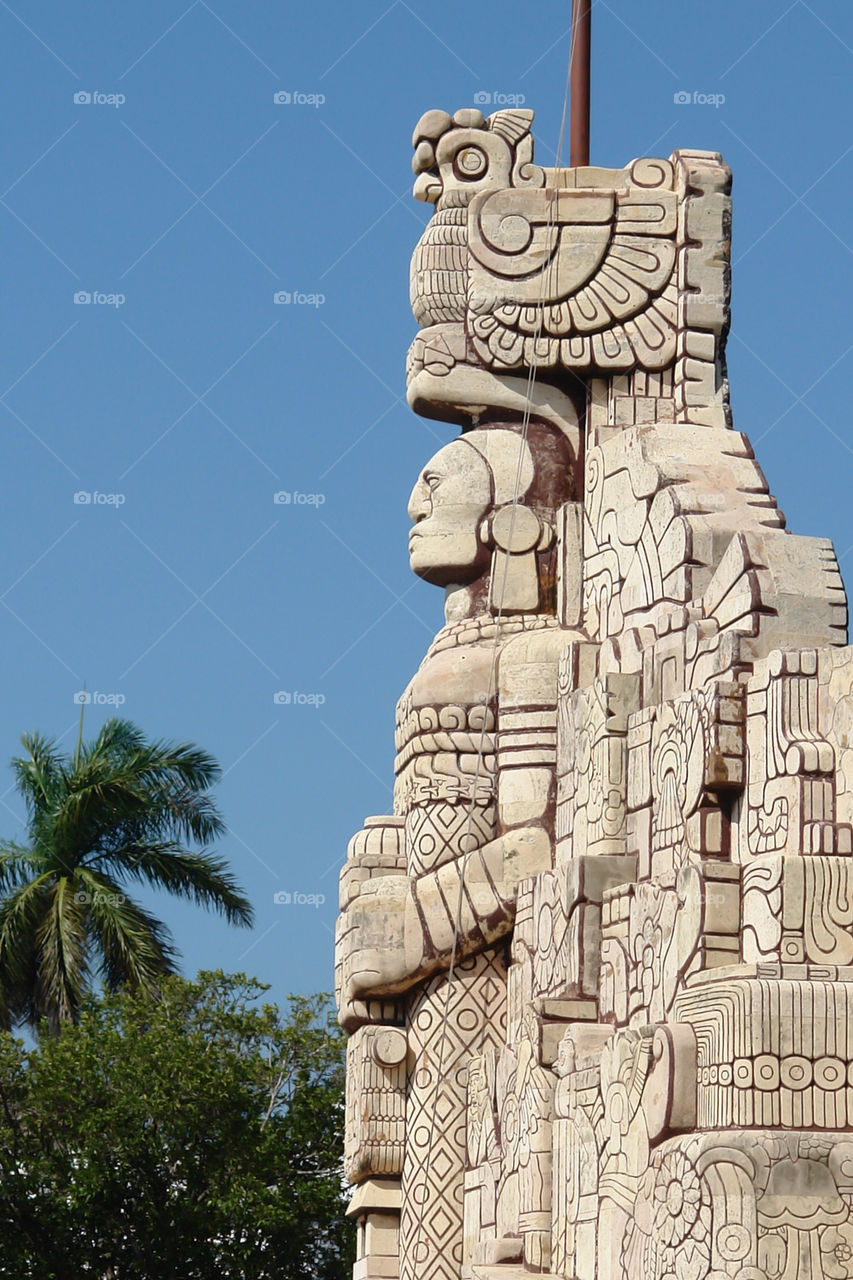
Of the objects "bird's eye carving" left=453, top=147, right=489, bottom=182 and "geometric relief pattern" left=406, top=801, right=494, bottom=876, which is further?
"bird's eye carving" left=453, top=147, right=489, bottom=182

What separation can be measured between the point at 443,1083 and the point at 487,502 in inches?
108

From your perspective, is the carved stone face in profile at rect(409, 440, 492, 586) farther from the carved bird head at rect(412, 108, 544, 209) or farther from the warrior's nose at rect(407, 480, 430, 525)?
the carved bird head at rect(412, 108, 544, 209)

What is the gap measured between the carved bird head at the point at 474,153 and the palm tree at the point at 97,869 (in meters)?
9.47

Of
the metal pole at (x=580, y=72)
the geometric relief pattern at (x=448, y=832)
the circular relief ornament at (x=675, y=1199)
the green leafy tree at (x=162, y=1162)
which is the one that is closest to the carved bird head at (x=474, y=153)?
the metal pole at (x=580, y=72)

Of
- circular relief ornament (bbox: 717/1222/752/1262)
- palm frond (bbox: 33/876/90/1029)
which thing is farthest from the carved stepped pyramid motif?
palm frond (bbox: 33/876/90/1029)

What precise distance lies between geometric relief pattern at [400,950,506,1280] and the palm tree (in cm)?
883

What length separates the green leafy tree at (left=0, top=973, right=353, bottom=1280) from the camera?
16031mm

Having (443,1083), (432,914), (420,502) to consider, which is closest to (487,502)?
(420,502)

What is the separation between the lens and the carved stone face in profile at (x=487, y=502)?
10.7m

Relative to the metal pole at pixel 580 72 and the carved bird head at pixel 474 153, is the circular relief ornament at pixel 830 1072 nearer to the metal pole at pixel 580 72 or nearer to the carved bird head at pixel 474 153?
the carved bird head at pixel 474 153

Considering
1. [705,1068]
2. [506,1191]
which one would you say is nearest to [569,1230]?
[506,1191]

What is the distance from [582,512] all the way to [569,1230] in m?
3.36

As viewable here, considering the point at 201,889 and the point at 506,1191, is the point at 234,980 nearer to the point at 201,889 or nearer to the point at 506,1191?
the point at 201,889

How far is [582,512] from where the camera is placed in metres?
10.3
